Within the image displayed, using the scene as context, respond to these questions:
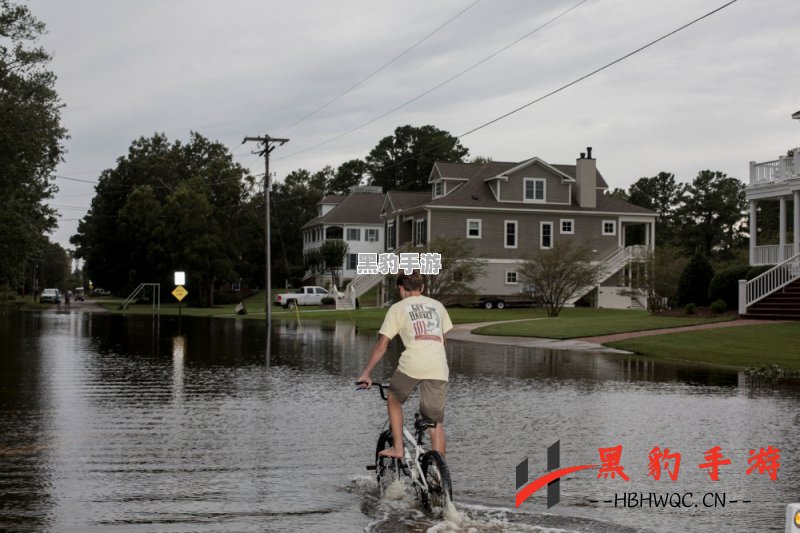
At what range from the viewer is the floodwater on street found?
24.6ft

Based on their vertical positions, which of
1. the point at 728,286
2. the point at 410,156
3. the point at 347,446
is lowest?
the point at 347,446

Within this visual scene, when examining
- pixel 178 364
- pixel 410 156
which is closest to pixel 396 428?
pixel 178 364

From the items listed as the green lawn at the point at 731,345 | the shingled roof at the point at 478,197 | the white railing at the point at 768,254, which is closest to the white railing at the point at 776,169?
the white railing at the point at 768,254

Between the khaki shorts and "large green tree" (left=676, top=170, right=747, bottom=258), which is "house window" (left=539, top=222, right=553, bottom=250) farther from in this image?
the khaki shorts

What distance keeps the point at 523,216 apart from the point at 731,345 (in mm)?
36336

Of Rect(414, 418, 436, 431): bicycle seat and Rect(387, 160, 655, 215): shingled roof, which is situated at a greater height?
Rect(387, 160, 655, 215): shingled roof

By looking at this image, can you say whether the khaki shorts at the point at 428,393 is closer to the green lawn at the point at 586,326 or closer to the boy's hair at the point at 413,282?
the boy's hair at the point at 413,282

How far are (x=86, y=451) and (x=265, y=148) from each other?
40.7 metres

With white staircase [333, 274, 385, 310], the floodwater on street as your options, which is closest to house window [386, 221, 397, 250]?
white staircase [333, 274, 385, 310]

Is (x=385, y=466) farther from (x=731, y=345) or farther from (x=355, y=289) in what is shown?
(x=355, y=289)

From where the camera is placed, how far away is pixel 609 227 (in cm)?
6238

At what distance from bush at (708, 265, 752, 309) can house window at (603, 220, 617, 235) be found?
26.4 meters

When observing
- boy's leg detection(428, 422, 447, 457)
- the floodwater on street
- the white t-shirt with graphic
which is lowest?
the floodwater on street

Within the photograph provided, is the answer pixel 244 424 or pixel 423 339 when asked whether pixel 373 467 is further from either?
pixel 244 424
